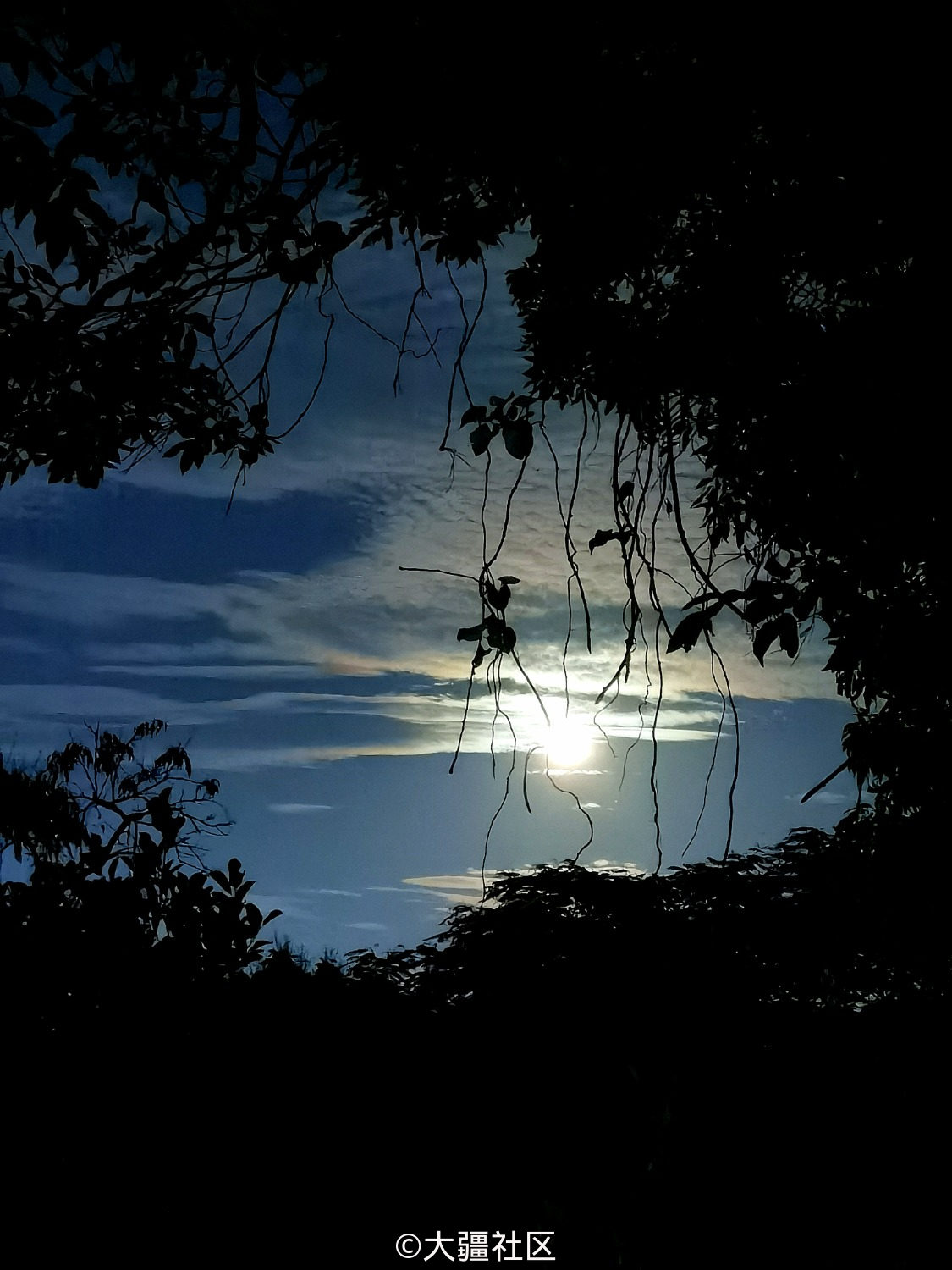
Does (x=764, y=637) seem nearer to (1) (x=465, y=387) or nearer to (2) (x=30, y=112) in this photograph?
(1) (x=465, y=387)

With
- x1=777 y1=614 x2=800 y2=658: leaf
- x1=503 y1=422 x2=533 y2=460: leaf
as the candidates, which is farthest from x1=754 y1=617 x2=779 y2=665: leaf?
x1=503 y1=422 x2=533 y2=460: leaf

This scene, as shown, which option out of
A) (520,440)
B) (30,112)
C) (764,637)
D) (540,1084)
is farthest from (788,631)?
(540,1084)

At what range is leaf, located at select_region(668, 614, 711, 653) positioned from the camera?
2.60m

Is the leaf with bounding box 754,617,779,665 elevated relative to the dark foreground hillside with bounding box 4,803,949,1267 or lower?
elevated

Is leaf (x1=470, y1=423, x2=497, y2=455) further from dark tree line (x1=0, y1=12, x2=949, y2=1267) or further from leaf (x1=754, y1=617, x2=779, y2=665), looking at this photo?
leaf (x1=754, y1=617, x2=779, y2=665)

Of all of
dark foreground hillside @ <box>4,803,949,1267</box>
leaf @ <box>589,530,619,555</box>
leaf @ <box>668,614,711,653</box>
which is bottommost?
dark foreground hillside @ <box>4,803,949,1267</box>

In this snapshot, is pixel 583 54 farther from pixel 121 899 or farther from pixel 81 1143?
pixel 81 1143

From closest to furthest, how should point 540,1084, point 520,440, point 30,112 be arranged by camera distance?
point 30,112 < point 520,440 < point 540,1084

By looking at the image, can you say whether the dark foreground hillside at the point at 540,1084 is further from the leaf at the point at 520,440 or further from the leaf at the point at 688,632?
the leaf at the point at 520,440

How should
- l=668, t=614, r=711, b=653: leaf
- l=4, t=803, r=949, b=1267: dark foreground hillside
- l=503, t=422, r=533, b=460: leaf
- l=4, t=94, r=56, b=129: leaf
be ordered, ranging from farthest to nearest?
l=4, t=803, r=949, b=1267: dark foreground hillside < l=503, t=422, r=533, b=460: leaf < l=668, t=614, r=711, b=653: leaf < l=4, t=94, r=56, b=129: leaf

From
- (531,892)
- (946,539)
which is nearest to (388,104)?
(946,539)

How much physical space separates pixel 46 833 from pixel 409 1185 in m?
3.22

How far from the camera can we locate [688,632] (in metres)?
2.63

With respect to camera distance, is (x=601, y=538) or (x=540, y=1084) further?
(x=540, y=1084)
